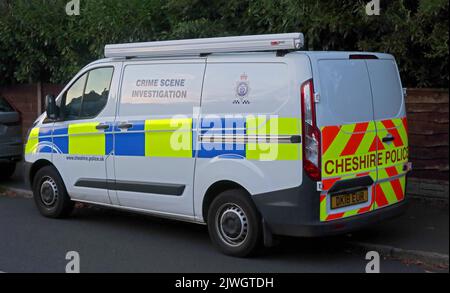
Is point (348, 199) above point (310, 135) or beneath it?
beneath

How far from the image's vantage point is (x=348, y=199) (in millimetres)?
5895

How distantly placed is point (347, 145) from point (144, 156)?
2.18 m

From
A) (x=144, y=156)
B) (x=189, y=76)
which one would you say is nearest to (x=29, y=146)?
(x=144, y=156)

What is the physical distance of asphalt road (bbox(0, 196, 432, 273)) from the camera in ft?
19.5

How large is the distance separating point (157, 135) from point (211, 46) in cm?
109

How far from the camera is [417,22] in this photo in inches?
299

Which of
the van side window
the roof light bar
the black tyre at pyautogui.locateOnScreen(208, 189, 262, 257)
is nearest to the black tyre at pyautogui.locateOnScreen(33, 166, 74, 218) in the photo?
the van side window

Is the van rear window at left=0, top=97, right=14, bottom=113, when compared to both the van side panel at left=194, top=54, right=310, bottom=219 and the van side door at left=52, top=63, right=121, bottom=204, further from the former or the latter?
the van side panel at left=194, top=54, right=310, bottom=219

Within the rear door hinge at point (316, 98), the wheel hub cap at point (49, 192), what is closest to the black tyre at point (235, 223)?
the rear door hinge at point (316, 98)

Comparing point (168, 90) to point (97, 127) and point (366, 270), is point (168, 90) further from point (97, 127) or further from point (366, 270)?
point (366, 270)

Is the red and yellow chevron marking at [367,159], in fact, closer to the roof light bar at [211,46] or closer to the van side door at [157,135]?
the roof light bar at [211,46]

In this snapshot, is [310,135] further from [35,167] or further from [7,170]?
[7,170]

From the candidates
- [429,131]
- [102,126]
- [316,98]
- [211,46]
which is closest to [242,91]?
[211,46]

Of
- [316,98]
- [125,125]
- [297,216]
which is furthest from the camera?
[125,125]
